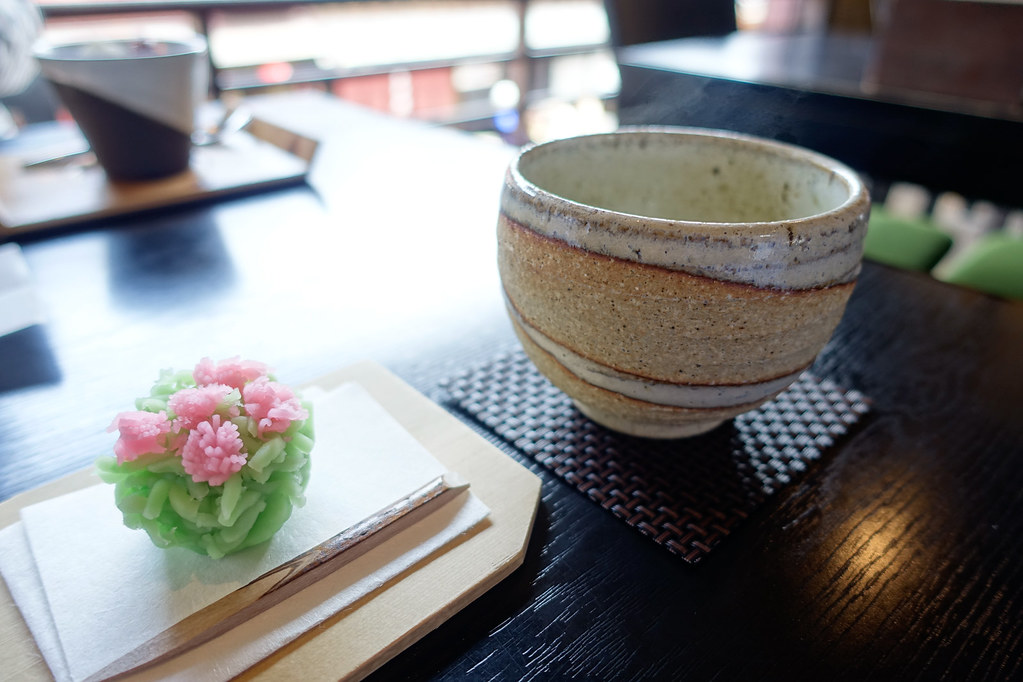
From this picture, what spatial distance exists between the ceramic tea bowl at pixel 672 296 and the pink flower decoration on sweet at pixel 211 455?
18 cm

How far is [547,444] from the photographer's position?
43 centimetres

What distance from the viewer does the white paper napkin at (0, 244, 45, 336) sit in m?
0.54

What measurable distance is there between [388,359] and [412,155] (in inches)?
21.9

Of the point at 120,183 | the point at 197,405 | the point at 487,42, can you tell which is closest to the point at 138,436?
the point at 197,405

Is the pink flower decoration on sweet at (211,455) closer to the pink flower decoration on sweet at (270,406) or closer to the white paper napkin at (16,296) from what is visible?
the pink flower decoration on sweet at (270,406)

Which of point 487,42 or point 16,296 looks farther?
point 487,42

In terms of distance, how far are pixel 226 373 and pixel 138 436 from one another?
5 cm

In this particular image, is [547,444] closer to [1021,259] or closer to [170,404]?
[170,404]

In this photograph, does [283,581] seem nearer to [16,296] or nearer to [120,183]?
[16,296]

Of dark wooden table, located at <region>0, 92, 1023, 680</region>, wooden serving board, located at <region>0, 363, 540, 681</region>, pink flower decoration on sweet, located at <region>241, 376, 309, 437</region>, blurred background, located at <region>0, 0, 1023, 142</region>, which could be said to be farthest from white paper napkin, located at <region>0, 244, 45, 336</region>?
blurred background, located at <region>0, 0, 1023, 142</region>

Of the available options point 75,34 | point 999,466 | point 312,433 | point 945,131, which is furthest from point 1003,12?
point 75,34

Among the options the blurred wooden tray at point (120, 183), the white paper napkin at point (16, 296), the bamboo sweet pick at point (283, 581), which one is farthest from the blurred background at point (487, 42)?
the bamboo sweet pick at point (283, 581)

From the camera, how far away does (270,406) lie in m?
0.31

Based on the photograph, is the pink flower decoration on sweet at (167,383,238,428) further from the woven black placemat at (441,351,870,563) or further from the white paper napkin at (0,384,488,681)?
the woven black placemat at (441,351,870,563)
